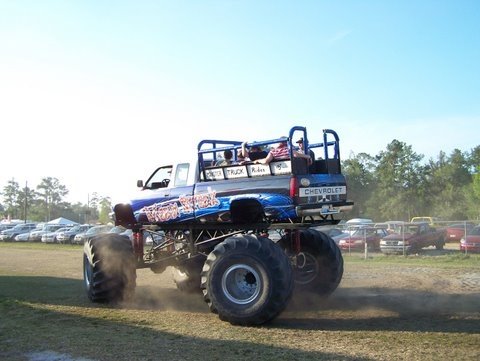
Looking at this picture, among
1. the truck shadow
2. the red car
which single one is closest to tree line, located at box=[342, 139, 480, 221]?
the red car

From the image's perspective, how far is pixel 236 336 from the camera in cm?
733

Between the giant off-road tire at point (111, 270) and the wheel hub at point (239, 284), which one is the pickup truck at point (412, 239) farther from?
the wheel hub at point (239, 284)

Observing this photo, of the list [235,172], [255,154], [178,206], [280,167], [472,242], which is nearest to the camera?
[280,167]

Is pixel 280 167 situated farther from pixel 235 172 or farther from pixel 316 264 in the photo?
pixel 316 264

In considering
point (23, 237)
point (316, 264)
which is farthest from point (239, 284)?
point (23, 237)

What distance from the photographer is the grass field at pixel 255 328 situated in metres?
6.38

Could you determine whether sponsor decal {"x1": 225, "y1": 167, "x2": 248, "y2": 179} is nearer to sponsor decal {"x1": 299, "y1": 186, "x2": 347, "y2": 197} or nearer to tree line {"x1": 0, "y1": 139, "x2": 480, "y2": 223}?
sponsor decal {"x1": 299, "y1": 186, "x2": 347, "y2": 197}

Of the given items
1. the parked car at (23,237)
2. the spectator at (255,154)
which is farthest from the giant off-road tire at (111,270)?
the parked car at (23,237)

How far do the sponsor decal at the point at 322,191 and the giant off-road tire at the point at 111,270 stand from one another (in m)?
4.09

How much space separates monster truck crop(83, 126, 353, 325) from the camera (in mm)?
8125

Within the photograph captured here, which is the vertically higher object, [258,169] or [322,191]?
[258,169]

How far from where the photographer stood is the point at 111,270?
10477 millimetres

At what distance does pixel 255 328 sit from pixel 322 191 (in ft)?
8.18

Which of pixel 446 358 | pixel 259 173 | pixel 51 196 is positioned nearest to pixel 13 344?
pixel 259 173
